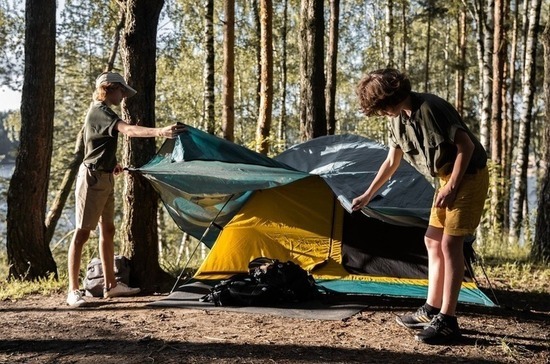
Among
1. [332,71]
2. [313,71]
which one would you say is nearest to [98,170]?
[313,71]

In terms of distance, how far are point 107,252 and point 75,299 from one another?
402 millimetres

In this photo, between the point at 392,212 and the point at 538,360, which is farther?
the point at 392,212

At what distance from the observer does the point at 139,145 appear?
5.02m

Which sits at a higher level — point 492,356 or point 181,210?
point 181,210

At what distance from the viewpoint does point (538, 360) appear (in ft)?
10.4

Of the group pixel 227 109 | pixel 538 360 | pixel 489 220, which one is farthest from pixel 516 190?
pixel 538 360

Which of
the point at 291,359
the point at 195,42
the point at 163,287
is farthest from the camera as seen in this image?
the point at 195,42

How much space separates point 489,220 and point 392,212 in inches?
264

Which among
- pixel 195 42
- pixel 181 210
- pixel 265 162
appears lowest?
pixel 181 210

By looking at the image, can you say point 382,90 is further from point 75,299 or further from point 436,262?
point 75,299

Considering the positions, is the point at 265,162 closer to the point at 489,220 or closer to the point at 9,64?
the point at 489,220

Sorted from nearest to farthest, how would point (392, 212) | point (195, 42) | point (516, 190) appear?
point (392, 212), point (516, 190), point (195, 42)

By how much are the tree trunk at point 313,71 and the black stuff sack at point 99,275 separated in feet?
11.4

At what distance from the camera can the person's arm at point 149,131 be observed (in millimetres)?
3953
